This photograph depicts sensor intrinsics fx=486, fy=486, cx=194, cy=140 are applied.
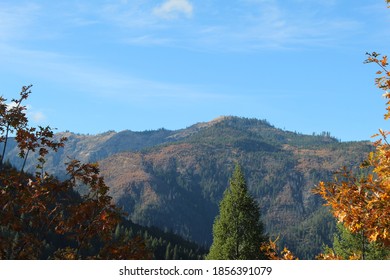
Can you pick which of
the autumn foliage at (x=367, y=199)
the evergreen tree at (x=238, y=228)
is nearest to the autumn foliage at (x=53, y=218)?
the autumn foliage at (x=367, y=199)

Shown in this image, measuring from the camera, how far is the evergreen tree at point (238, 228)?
3325 cm

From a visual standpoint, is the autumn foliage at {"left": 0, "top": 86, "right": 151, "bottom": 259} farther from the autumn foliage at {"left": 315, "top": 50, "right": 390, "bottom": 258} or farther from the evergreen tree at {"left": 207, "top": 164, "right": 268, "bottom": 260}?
the evergreen tree at {"left": 207, "top": 164, "right": 268, "bottom": 260}

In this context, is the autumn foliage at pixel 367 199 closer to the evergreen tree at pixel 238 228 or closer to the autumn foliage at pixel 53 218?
the autumn foliage at pixel 53 218

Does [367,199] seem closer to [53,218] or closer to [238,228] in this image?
[53,218]

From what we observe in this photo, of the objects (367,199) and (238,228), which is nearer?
(367,199)

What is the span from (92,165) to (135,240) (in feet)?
7.39

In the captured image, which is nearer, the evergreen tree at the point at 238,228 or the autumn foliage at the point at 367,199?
the autumn foliage at the point at 367,199

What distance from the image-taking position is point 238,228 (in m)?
34.1

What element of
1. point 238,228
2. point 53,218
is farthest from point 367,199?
point 238,228

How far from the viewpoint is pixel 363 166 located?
434 inches

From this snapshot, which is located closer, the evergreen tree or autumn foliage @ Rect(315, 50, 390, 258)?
autumn foliage @ Rect(315, 50, 390, 258)

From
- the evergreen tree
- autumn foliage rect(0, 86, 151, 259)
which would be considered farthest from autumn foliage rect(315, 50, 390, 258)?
the evergreen tree

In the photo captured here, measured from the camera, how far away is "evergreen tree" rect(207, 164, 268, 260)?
109ft
